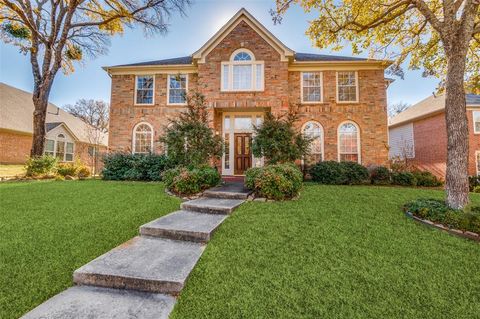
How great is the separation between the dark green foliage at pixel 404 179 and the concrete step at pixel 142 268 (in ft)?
32.5

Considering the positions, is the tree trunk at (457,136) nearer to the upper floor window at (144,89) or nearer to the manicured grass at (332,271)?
the manicured grass at (332,271)

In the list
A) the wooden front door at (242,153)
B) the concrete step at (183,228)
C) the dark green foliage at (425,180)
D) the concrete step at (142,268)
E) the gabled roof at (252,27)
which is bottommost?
the concrete step at (142,268)

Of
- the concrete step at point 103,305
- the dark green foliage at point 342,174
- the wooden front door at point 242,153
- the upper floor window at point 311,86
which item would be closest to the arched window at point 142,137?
the wooden front door at point 242,153

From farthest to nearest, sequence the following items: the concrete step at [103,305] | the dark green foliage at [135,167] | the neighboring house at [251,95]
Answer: the neighboring house at [251,95] < the dark green foliage at [135,167] < the concrete step at [103,305]

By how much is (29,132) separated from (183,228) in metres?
20.8

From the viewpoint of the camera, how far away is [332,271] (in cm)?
282

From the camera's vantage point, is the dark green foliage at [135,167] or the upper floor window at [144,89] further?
the upper floor window at [144,89]

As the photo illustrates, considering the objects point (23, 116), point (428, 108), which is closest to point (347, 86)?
point (428, 108)

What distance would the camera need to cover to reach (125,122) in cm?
1245

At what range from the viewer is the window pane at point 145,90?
12.6 m

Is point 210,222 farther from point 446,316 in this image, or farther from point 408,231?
point 408,231

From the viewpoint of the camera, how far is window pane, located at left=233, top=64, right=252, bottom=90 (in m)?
11.0

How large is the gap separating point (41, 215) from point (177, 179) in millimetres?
3115

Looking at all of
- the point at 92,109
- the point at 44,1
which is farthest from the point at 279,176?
the point at 92,109
